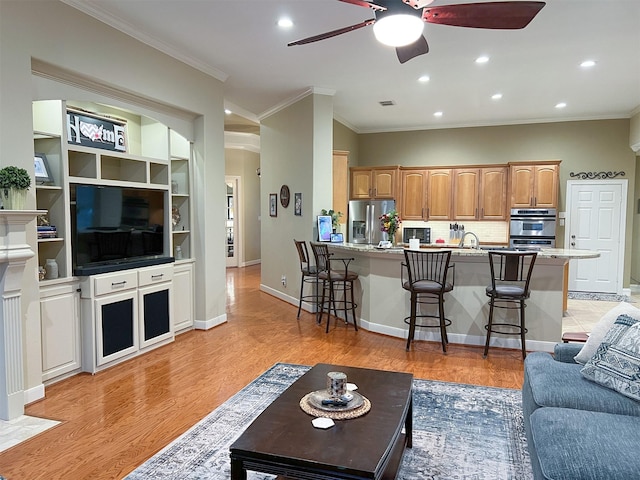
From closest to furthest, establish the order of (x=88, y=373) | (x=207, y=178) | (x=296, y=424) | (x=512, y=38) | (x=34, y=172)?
(x=296, y=424), (x=34, y=172), (x=88, y=373), (x=512, y=38), (x=207, y=178)

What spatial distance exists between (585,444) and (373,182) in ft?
22.2

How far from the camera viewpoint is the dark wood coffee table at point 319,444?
5.45 feet

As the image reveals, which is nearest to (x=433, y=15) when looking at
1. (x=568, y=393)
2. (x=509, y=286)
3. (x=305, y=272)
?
(x=568, y=393)

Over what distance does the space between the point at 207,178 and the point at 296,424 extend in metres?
3.74

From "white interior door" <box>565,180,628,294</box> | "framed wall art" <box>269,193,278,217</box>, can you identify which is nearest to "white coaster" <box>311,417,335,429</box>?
"framed wall art" <box>269,193,278,217</box>

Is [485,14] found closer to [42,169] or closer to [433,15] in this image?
[433,15]

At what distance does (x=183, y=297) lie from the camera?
5023 millimetres

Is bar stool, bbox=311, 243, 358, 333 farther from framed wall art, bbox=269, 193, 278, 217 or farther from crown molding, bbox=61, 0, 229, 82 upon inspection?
crown molding, bbox=61, 0, 229, 82

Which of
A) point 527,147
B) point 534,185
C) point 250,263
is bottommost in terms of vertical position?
point 250,263

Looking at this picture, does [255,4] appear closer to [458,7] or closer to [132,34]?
[132,34]

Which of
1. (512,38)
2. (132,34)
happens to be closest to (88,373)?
(132,34)

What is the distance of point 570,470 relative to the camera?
1646mm

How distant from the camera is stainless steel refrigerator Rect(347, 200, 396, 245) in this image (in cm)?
803

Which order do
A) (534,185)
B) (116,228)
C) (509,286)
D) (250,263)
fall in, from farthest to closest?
(250,263) → (534,185) → (509,286) → (116,228)
